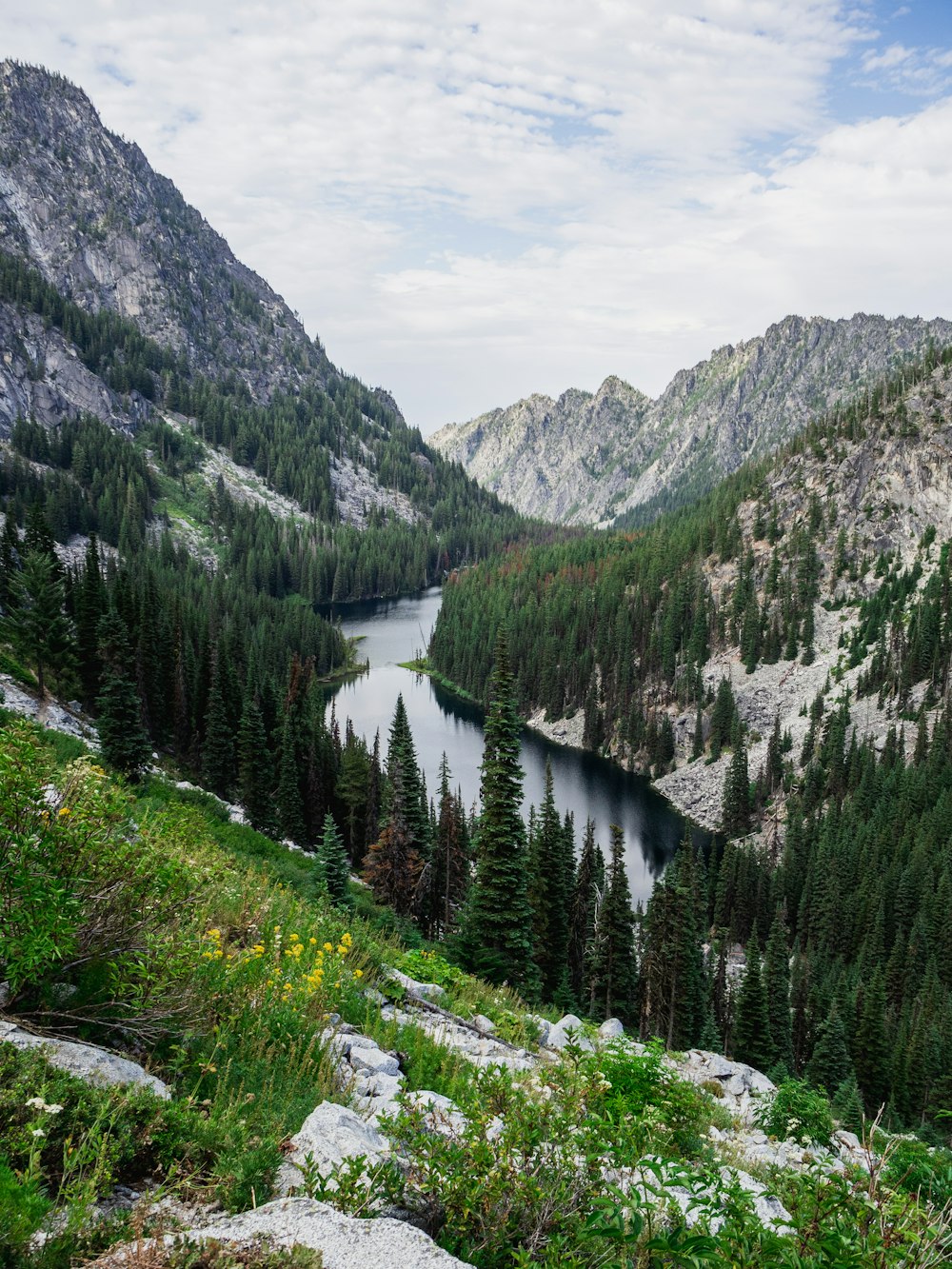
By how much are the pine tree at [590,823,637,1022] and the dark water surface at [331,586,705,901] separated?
1309 inches

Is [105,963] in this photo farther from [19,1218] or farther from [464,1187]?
[464,1187]

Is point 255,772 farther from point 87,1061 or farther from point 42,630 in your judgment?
point 87,1061

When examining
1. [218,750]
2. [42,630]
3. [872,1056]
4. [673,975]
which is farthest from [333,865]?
[872,1056]

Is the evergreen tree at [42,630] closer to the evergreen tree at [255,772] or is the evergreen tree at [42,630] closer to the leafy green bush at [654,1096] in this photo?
the evergreen tree at [255,772]

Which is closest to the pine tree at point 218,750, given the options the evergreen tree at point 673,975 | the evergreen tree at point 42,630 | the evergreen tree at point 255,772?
the evergreen tree at point 255,772

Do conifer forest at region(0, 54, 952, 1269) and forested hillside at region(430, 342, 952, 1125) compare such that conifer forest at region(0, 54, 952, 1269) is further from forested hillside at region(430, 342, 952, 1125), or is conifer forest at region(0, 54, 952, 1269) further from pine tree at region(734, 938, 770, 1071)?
forested hillside at region(430, 342, 952, 1125)

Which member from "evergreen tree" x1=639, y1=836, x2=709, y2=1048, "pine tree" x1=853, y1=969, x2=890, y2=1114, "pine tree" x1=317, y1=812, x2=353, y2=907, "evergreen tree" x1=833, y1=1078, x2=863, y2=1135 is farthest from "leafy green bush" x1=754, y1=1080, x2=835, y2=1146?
"pine tree" x1=853, y1=969, x2=890, y2=1114

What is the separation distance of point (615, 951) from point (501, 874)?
23.4 metres

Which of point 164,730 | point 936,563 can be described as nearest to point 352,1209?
point 164,730

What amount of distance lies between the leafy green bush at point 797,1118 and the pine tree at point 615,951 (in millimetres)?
35729

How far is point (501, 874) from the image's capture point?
2922cm

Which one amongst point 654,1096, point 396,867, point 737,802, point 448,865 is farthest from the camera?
point 737,802

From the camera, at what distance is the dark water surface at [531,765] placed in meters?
97.9

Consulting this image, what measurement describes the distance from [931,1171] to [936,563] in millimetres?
157095
